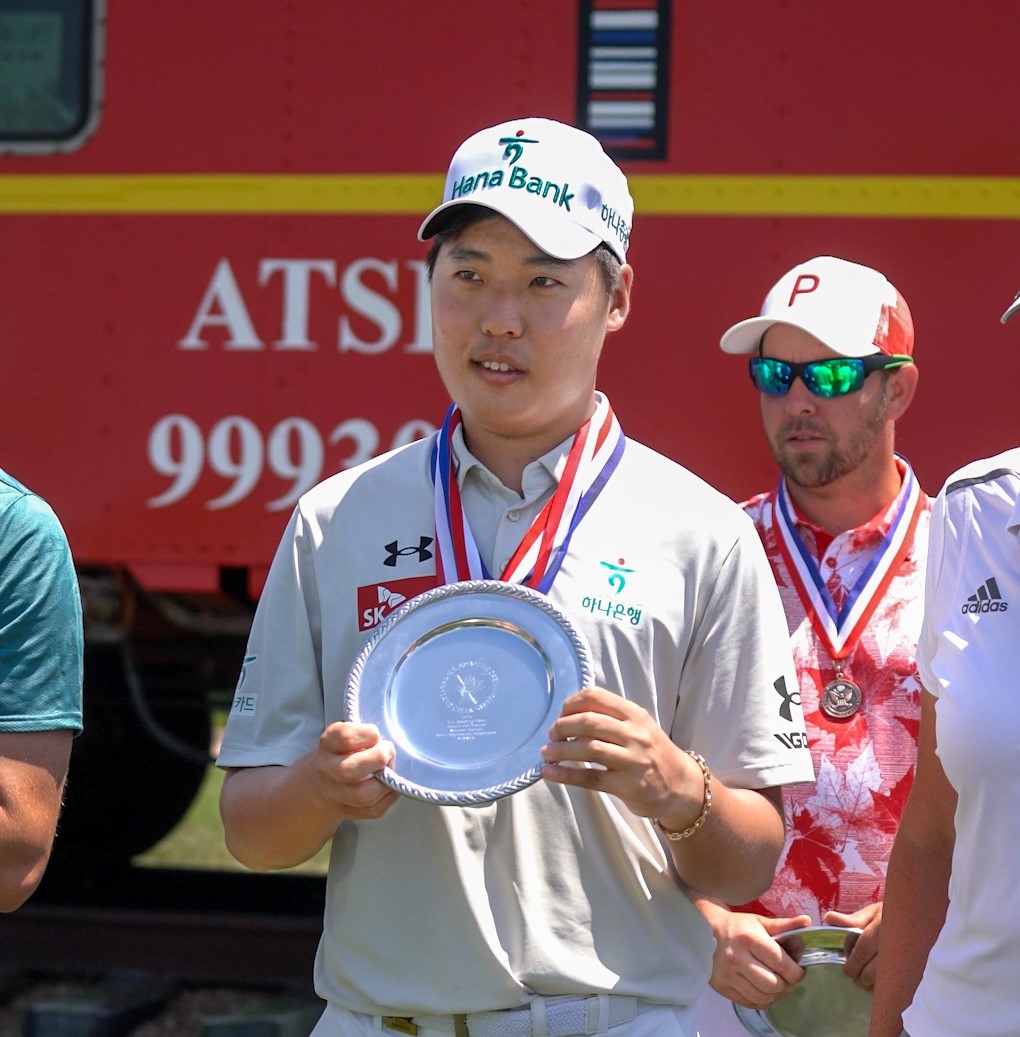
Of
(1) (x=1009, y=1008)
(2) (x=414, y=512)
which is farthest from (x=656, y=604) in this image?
(1) (x=1009, y=1008)

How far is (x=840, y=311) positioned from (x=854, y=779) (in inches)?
34.5

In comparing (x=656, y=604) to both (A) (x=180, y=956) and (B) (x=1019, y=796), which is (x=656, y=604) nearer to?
(B) (x=1019, y=796)

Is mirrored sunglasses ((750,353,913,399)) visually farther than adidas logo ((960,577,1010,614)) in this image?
Yes

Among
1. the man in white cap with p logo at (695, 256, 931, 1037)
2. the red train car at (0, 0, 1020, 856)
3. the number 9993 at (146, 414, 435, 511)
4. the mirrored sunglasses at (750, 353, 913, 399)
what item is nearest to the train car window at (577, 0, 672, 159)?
the red train car at (0, 0, 1020, 856)

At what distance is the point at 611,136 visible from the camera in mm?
4301

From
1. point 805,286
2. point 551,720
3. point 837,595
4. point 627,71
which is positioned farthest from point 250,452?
point 551,720

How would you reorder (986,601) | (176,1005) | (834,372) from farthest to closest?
(176,1005)
(834,372)
(986,601)

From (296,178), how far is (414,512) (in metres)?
2.60

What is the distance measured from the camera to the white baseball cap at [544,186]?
1969 millimetres

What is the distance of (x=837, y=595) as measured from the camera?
2.76 meters

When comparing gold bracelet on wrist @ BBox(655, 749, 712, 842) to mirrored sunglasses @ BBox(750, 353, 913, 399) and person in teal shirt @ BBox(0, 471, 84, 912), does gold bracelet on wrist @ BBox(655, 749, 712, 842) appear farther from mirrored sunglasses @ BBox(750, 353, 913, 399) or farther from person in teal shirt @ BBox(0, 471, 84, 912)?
mirrored sunglasses @ BBox(750, 353, 913, 399)

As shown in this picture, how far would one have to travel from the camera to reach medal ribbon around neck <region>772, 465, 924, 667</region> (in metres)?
2.69

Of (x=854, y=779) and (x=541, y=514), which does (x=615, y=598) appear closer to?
(x=541, y=514)

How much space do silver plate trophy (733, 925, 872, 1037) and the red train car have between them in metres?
1.90
